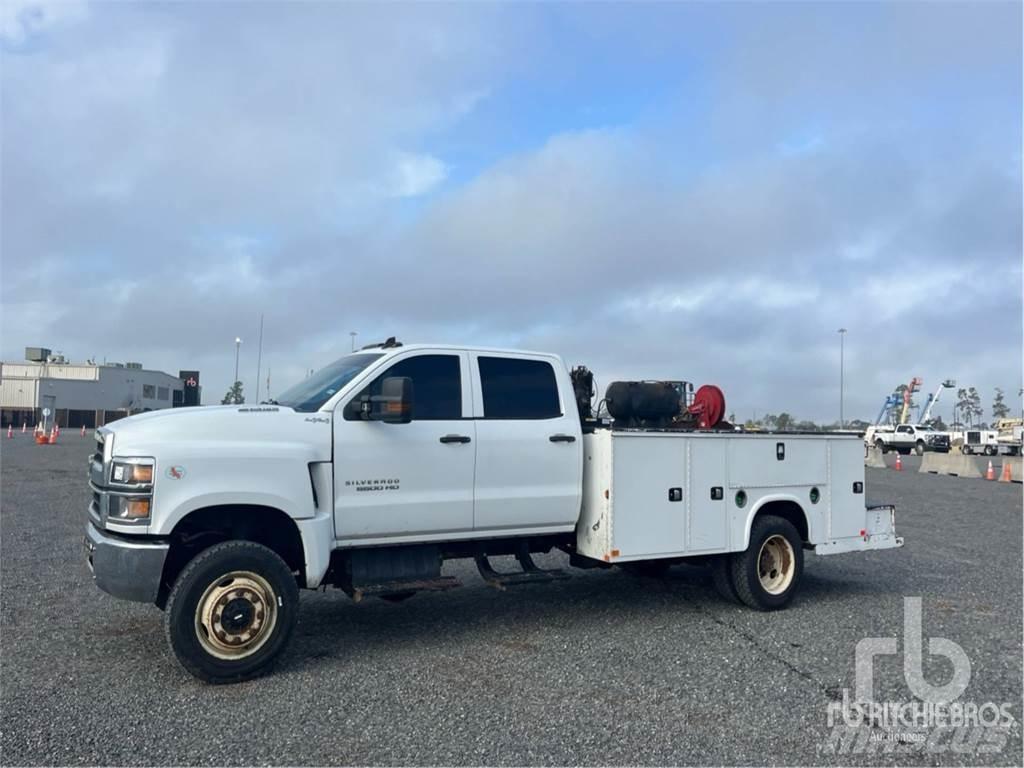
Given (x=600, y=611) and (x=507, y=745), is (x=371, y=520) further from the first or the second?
(x=600, y=611)

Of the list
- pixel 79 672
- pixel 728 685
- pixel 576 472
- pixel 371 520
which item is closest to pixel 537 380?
pixel 576 472

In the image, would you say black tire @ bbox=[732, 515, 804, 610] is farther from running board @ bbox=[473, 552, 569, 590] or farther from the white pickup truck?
running board @ bbox=[473, 552, 569, 590]

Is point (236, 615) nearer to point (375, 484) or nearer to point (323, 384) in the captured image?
point (375, 484)

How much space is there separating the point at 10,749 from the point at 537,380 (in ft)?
14.3

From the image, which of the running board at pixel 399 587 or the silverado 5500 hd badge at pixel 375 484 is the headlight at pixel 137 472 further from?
the running board at pixel 399 587

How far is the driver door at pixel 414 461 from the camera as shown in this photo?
598 centimetres

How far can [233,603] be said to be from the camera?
17.9 ft

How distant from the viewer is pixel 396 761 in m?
4.27

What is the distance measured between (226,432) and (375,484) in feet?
3.67

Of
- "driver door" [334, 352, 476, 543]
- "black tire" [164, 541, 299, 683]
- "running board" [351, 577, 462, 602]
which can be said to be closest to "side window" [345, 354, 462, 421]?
"driver door" [334, 352, 476, 543]

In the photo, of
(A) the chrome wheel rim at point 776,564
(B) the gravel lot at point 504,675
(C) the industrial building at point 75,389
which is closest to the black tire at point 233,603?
(B) the gravel lot at point 504,675

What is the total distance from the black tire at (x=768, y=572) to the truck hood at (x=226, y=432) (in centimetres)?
402

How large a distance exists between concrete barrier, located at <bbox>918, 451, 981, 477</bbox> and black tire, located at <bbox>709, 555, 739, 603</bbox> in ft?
82.1

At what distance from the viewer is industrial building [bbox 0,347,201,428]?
7281cm
